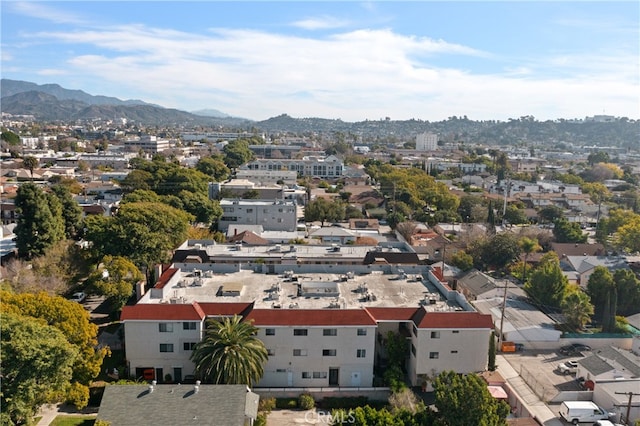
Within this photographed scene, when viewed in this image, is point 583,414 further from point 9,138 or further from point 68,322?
point 9,138

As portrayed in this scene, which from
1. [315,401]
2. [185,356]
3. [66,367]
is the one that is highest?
[66,367]

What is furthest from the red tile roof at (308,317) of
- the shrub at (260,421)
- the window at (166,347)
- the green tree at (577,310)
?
the green tree at (577,310)

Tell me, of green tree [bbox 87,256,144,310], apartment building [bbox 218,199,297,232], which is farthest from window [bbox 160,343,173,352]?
apartment building [bbox 218,199,297,232]

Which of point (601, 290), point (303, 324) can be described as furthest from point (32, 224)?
point (601, 290)

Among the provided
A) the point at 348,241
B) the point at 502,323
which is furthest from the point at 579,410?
the point at 348,241

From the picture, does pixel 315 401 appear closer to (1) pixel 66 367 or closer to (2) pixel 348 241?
(1) pixel 66 367

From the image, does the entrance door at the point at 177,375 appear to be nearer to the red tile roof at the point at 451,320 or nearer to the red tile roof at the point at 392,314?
the red tile roof at the point at 392,314

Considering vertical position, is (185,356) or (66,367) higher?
(66,367)

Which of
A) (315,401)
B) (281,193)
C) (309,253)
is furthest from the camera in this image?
(281,193)
